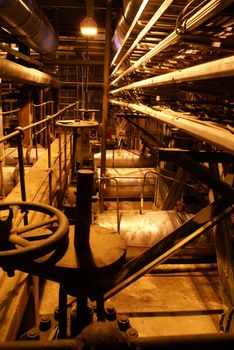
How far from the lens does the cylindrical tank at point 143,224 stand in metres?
4.18

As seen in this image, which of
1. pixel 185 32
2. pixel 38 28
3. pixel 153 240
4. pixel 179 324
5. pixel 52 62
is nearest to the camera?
pixel 185 32

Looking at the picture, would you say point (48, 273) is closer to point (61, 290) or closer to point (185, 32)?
point (61, 290)

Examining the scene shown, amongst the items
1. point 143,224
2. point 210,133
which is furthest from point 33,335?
point 143,224

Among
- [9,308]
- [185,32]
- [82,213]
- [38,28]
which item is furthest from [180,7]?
[38,28]

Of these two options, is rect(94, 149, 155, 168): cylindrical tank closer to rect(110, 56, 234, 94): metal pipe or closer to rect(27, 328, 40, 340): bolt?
rect(110, 56, 234, 94): metal pipe

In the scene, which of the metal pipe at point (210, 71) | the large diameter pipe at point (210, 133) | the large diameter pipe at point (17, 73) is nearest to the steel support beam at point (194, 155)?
the large diameter pipe at point (210, 133)

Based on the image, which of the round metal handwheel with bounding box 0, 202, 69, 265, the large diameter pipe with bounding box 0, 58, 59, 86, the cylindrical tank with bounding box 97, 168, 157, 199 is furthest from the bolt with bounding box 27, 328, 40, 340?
the cylindrical tank with bounding box 97, 168, 157, 199

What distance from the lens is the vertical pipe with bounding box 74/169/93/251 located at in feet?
4.09

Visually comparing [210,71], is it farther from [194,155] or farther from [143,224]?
[143,224]

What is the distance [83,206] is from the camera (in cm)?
127

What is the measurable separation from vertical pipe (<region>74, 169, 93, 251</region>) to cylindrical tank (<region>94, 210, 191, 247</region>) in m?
2.80

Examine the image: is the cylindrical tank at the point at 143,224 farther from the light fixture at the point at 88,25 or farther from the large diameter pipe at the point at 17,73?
the light fixture at the point at 88,25

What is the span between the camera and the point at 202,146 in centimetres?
469

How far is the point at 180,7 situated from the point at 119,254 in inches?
73.9
